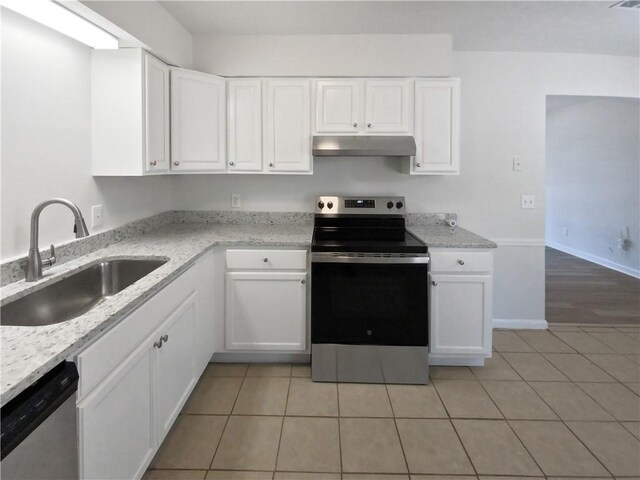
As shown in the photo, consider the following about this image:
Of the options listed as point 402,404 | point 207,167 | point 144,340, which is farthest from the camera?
point 207,167

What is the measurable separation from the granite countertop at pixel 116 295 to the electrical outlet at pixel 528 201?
5.76 feet

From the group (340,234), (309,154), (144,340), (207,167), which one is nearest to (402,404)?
(340,234)

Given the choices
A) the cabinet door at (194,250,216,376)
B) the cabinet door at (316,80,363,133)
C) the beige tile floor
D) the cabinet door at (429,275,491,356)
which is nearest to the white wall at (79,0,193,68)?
the cabinet door at (316,80,363,133)

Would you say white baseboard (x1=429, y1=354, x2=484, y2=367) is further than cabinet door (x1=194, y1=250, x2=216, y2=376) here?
Yes

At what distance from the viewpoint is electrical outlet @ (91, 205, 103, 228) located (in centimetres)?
233

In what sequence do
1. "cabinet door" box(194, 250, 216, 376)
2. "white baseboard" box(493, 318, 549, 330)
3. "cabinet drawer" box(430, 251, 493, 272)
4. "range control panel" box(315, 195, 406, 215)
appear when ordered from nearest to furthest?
"cabinet door" box(194, 250, 216, 376), "cabinet drawer" box(430, 251, 493, 272), "range control panel" box(315, 195, 406, 215), "white baseboard" box(493, 318, 549, 330)

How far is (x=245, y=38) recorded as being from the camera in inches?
121

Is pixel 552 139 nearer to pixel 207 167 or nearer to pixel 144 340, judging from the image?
pixel 207 167

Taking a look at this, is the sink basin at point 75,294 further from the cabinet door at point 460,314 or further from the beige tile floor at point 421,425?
the cabinet door at point 460,314

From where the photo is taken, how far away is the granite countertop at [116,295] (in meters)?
1.02

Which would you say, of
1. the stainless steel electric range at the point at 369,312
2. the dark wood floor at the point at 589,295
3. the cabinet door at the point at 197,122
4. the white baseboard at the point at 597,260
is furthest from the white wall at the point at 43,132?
the white baseboard at the point at 597,260

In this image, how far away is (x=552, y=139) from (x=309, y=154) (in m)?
5.77

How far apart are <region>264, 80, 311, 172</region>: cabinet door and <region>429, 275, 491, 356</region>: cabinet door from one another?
1.27m

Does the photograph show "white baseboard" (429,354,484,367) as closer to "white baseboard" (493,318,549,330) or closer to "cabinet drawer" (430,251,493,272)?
"cabinet drawer" (430,251,493,272)
